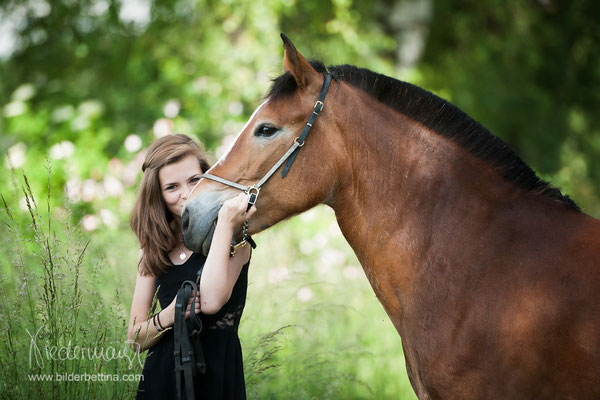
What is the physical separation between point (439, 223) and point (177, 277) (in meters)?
1.26

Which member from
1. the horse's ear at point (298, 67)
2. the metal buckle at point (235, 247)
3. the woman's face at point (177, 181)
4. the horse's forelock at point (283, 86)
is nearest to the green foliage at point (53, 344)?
the woman's face at point (177, 181)

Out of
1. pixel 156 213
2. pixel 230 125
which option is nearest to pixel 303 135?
pixel 156 213

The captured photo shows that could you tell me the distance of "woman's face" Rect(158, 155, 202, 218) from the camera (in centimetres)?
278

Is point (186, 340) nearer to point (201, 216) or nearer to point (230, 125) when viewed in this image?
point (201, 216)

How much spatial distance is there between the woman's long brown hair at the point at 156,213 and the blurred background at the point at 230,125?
328mm

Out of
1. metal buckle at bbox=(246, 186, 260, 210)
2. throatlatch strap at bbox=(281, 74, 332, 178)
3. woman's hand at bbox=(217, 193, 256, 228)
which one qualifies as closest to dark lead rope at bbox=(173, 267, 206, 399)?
woman's hand at bbox=(217, 193, 256, 228)

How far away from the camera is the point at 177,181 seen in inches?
110

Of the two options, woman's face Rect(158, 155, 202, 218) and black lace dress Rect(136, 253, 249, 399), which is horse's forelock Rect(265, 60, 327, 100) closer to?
woman's face Rect(158, 155, 202, 218)

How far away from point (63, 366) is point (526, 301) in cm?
216

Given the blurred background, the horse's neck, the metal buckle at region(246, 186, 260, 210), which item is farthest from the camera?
the blurred background

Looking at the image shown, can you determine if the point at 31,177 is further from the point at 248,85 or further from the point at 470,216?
the point at 470,216

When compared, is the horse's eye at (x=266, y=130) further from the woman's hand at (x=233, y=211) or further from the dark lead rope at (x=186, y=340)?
the dark lead rope at (x=186, y=340)

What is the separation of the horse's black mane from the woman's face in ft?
1.85

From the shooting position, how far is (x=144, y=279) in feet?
9.05
